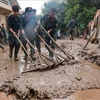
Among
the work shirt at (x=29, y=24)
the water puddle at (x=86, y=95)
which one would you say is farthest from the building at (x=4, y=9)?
the water puddle at (x=86, y=95)

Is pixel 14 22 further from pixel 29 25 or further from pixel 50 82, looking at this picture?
pixel 50 82

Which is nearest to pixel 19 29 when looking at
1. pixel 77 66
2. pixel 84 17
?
pixel 77 66

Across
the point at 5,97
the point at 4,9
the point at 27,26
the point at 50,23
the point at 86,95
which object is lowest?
the point at 5,97

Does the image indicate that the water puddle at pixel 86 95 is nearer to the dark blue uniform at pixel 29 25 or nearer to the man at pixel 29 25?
the man at pixel 29 25

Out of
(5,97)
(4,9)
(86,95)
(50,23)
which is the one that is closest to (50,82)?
(86,95)

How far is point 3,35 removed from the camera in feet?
44.2

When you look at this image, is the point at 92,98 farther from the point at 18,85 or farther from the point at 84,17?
the point at 84,17

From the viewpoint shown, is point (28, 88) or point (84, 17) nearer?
point (28, 88)

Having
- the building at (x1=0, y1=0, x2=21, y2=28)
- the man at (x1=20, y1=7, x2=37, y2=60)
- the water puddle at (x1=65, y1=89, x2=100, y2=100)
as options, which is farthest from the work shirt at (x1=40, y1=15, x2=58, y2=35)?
the building at (x1=0, y1=0, x2=21, y2=28)

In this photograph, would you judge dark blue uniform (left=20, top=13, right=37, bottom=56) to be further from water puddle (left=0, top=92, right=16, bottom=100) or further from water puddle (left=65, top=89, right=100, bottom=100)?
water puddle (left=65, top=89, right=100, bottom=100)

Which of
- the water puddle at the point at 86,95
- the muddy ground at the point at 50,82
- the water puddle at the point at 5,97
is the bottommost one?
the water puddle at the point at 5,97

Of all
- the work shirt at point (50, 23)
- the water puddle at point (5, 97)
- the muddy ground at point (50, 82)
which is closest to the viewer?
the muddy ground at point (50, 82)

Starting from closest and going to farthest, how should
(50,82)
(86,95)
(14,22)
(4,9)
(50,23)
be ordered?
1. (86,95)
2. (50,82)
3. (14,22)
4. (50,23)
5. (4,9)

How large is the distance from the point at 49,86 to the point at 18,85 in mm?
602
